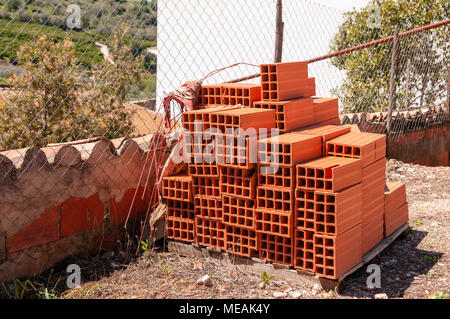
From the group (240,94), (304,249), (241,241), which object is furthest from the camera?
(240,94)

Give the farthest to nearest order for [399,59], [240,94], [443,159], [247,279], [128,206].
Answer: [443,159], [399,59], [128,206], [240,94], [247,279]

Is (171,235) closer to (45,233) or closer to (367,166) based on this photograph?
(45,233)

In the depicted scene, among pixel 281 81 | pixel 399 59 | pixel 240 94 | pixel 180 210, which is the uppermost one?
pixel 399 59

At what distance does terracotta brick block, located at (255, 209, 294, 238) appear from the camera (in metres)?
4.20

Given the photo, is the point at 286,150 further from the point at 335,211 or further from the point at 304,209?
the point at 335,211

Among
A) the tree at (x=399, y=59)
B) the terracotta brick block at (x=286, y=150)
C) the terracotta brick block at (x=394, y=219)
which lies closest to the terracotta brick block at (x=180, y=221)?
the terracotta brick block at (x=286, y=150)

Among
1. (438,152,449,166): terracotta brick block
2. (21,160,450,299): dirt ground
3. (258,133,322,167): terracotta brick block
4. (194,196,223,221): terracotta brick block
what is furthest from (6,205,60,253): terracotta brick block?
(438,152,449,166): terracotta brick block

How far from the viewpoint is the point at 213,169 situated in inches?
178

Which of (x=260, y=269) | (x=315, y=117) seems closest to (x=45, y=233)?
(x=260, y=269)

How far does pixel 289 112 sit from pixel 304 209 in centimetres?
101

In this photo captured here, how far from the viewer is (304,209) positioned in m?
4.11

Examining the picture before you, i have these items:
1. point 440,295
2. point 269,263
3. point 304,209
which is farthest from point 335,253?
point 440,295

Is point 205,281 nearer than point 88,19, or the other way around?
point 205,281
